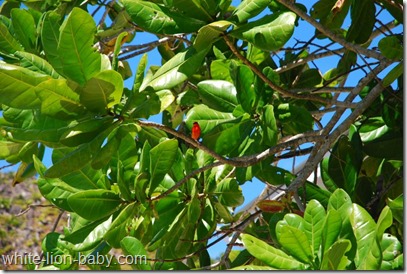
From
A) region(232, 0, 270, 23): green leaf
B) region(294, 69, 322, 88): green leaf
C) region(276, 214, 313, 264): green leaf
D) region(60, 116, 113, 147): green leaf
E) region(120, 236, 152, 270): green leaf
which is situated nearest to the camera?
region(276, 214, 313, 264): green leaf

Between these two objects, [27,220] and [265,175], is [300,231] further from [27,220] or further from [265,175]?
[27,220]

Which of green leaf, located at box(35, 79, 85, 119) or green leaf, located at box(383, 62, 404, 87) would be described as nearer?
green leaf, located at box(35, 79, 85, 119)

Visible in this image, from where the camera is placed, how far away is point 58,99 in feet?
4.66

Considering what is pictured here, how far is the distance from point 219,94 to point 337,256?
71 cm

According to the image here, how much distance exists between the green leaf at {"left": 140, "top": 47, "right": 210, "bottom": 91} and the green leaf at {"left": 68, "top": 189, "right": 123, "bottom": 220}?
274 mm

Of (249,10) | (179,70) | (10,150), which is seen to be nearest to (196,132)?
(179,70)

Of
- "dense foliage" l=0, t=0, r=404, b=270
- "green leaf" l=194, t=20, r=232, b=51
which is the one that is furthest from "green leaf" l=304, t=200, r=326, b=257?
"green leaf" l=194, t=20, r=232, b=51

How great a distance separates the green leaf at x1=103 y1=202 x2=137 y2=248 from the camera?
160 centimetres

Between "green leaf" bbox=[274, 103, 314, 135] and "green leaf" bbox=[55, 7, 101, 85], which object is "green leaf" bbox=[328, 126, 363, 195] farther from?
"green leaf" bbox=[55, 7, 101, 85]

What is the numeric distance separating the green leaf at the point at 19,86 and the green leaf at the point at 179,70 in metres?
0.26

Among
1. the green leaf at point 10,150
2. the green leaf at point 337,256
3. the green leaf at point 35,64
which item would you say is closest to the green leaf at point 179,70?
the green leaf at point 35,64

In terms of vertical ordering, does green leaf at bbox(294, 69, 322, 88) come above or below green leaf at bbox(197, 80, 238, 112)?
above

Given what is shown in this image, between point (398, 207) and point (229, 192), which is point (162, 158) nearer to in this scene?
point (229, 192)

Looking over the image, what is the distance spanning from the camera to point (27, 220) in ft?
32.5
